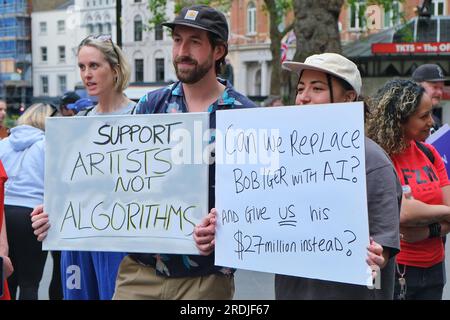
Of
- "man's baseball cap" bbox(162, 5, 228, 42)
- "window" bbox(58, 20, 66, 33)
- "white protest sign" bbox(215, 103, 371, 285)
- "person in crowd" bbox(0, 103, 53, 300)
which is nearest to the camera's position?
"white protest sign" bbox(215, 103, 371, 285)

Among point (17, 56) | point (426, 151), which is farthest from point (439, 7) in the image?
point (17, 56)

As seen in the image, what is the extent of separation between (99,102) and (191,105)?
1038 millimetres

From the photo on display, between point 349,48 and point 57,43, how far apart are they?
47035 millimetres

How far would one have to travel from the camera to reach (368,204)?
2.81 meters

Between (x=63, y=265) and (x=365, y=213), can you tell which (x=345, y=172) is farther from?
(x=63, y=265)

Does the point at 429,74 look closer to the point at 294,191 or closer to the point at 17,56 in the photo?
the point at 294,191

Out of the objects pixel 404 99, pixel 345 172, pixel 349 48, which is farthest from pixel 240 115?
pixel 349 48

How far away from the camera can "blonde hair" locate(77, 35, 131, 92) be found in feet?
14.0

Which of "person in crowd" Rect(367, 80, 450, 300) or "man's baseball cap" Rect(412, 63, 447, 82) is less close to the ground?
"man's baseball cap" Rect(412, 63, 447, 82)

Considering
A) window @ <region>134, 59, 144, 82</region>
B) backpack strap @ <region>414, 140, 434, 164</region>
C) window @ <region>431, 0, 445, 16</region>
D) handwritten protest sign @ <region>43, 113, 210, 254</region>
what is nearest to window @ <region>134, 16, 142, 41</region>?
window @ <region>134, 59, 144, 82</region>

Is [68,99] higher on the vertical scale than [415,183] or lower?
higher

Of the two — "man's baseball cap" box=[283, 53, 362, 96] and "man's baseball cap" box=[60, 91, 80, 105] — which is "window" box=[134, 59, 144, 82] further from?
"man's baseball cap" box=[283, 53, 362, 96]

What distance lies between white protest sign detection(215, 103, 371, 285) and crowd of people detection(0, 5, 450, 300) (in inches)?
3.9

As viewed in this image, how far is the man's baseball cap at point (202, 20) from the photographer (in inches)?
131
